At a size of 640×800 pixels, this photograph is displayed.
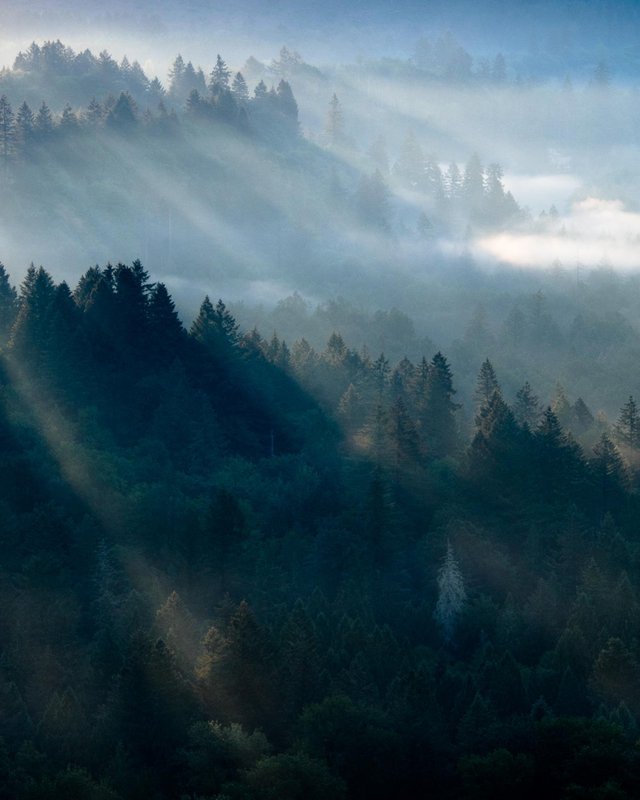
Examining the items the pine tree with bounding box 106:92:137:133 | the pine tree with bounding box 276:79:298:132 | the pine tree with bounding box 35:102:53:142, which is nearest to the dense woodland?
the pine tree with bounding box 35:102:53:142

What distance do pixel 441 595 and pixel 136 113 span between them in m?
129

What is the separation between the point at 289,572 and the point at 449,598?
Answer: 9827mm

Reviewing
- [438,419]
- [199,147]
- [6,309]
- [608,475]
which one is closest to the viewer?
[608,475]

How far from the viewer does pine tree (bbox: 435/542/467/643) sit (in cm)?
6756

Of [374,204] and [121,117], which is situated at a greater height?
[121,117]

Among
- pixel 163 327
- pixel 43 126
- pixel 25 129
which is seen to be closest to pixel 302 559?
pixel 163 327

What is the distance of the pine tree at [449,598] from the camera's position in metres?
67.6

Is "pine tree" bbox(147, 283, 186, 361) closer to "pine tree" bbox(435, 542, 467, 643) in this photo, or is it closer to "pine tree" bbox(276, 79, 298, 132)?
"pine tree" bbox(435, 542, 467, 643)

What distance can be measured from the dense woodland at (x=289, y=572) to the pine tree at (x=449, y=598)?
0.53ft

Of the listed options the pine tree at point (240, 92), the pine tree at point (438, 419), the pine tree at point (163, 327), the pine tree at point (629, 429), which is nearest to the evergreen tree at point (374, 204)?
the pine tree at point (240, 92)

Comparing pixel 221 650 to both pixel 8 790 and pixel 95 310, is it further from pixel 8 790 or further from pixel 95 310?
pixel 95 310

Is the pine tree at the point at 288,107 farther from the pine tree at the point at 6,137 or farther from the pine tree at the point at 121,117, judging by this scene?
the pine tree at the point at 6,137

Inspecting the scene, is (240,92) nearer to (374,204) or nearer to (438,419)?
(374,204)

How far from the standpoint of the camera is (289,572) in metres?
71.1
